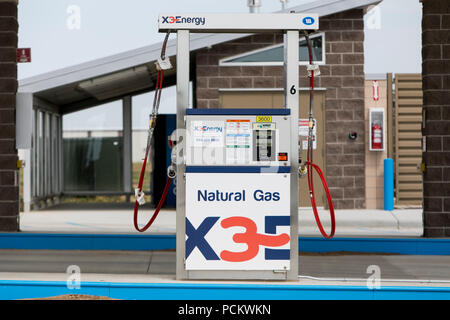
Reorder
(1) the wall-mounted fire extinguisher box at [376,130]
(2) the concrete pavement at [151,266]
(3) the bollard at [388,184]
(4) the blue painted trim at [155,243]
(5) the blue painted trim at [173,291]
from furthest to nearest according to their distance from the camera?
1. (1) the wall-mounted fire extinguisher box at [376,130]
2. (3) the bollard at [388,184]
3. (4) the blue painted trim at [155,243]
4. (2) the concrete pavement at [151,266]
5. (5) the blue painted trim at [173,291]

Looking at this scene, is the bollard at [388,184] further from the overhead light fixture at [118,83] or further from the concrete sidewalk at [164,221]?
the overhead light fixture at [118,83]

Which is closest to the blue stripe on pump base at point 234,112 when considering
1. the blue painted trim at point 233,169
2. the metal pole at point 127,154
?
the blue painted trim at point 233,169

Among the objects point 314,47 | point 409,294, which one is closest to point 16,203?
point 409,294

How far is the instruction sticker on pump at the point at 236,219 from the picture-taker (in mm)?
5633

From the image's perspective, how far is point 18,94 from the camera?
8.65 metres

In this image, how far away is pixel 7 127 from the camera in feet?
28.1

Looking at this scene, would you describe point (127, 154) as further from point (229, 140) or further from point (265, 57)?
point (229, 140)

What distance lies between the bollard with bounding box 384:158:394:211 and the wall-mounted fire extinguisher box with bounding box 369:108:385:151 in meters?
0.37

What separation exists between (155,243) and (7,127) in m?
2.53

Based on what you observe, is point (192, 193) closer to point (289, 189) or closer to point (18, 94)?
point (289, 189)

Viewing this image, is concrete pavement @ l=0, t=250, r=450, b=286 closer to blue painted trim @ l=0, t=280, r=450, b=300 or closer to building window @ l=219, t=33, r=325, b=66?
blue painted trim @ l=0, t=280, r=450, b=300

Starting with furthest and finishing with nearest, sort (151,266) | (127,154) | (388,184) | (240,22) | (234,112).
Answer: (127,154) < (388,184) < (151,266) < (240,22) < (234,112)

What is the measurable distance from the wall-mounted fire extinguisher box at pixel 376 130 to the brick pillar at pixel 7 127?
7756 mm

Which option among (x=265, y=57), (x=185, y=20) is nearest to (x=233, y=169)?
(x=185, y=20)
